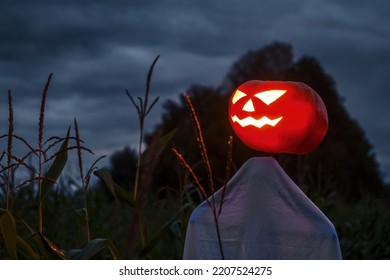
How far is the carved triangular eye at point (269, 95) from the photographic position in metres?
3.46

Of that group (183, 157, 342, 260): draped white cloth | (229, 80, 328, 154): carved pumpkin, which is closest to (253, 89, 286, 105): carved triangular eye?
(229, 80, 328, 154): carved pumpkin

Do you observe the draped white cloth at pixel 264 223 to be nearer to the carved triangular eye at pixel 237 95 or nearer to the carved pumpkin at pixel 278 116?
the carved pumpkin at pixel 278 116

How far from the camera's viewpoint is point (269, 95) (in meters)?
3.48

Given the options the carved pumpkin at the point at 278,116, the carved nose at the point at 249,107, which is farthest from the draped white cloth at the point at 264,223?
the carved nose at the point at 249,107

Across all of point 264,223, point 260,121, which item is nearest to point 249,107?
point 260,121

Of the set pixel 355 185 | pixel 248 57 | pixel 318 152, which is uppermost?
pixel 248 57

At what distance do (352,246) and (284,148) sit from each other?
12.0 feet

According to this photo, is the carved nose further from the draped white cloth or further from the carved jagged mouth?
the draped white cloth

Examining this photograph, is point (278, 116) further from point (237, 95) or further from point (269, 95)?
point (237, 95)

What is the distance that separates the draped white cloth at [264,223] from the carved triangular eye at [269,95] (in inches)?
12.2
